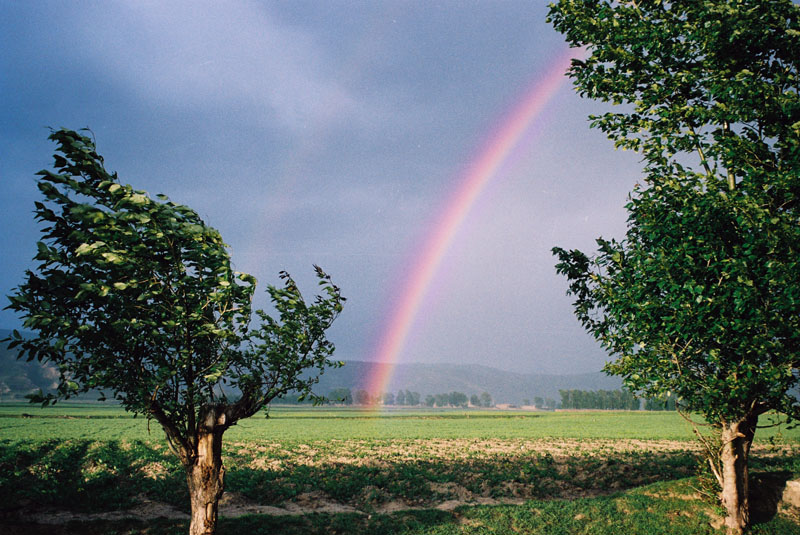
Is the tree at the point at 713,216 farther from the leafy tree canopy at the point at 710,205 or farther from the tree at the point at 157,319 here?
the tree at the point at 157,319

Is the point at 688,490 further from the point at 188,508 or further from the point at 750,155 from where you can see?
the point at 188,508

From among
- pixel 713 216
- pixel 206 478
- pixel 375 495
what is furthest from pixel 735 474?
pixel 206 478

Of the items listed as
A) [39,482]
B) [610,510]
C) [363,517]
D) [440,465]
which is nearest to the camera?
[610,510]

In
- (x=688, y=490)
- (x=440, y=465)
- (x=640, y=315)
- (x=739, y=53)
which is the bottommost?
(x=440, y=465)

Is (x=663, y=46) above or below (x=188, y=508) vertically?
→ above

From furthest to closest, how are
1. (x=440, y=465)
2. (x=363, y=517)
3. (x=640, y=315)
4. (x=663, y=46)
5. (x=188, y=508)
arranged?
(x=440, y=465), (x=188, y=508), (x=363, y=517), (x=663, y=46), (x=640, y=315)

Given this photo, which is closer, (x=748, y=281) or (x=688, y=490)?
(x=748, y=281)

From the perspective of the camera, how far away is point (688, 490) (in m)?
16.2

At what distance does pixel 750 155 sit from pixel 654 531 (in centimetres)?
1180

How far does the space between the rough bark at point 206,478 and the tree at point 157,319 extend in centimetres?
3

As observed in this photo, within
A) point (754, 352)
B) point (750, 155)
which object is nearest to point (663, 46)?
point (750, 155)

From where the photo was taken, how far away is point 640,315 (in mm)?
12258

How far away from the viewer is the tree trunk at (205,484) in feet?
A: 36.6

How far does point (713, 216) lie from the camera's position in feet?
37.9
